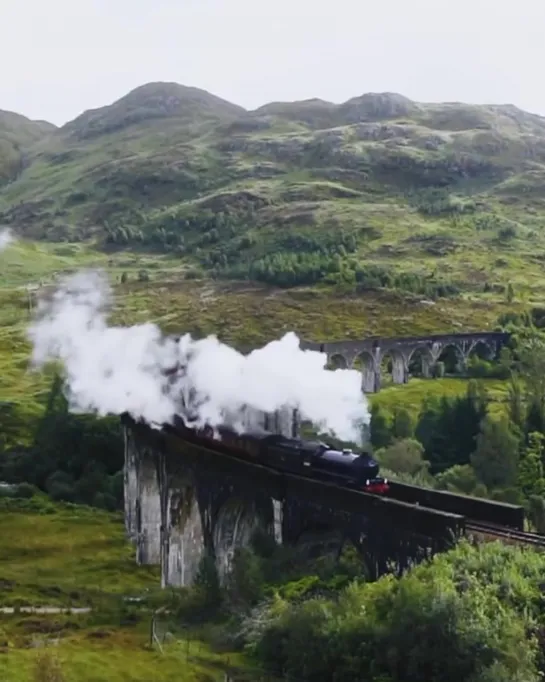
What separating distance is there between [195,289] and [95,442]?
8653cm

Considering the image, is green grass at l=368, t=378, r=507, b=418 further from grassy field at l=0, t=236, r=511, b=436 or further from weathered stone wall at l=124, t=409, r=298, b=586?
weathered stone wall at l=124, t=409, r=298, b=586

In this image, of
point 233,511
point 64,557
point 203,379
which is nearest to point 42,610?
point 233,511

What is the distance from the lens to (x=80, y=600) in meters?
51.3

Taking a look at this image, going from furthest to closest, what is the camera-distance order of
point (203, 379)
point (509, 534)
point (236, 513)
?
1. point (203, 379)
2. point (236, 513)
3. point (509, 534)

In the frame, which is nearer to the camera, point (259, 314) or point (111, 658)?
point (111, 658)

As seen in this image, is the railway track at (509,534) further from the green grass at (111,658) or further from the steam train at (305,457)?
the green grass at (111,658)

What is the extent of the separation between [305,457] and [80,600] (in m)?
17.6

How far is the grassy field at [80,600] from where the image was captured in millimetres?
34156

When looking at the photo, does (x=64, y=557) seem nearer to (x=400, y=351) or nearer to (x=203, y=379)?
(x=203, y=379)

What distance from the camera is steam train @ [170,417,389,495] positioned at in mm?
39094

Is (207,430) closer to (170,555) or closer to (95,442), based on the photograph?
(170,555)

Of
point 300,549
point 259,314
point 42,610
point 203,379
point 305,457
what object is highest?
point 203,379

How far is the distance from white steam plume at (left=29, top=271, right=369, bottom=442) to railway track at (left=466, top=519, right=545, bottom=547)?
15404mm

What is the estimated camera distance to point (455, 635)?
26234 millimetres
